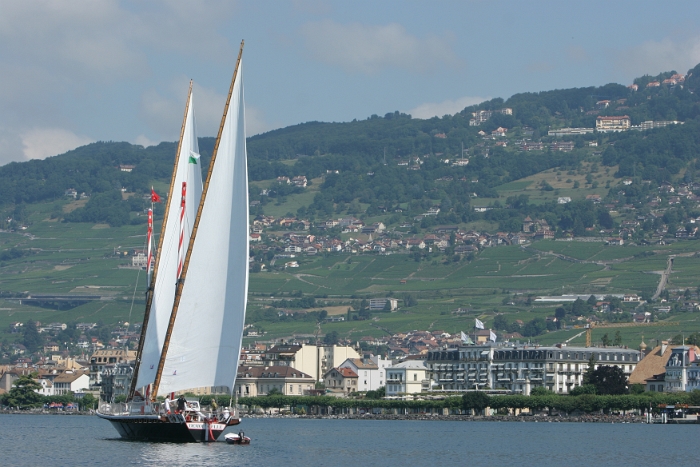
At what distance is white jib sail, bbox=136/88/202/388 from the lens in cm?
6244

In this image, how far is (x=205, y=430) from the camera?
63.2 metres

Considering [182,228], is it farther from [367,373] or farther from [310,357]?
[310,357]

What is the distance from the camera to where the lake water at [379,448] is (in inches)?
2402

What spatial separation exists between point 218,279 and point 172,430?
7.49 meters

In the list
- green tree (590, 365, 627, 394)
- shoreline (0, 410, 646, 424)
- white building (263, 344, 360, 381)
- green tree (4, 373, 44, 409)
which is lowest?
shoreline (0, 410, 646, 424)

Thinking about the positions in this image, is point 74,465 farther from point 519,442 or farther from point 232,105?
point 519,442

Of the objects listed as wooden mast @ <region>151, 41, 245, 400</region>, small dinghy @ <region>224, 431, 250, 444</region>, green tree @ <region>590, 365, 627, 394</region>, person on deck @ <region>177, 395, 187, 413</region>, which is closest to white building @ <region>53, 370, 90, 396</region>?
green tree @ <region>590, 365, 627, 394</region>

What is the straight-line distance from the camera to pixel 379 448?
77.1 m

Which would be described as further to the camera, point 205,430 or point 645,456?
point 645,456

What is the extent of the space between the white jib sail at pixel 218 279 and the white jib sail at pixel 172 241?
2408 mm

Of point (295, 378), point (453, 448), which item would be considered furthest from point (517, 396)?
point (453, 448)

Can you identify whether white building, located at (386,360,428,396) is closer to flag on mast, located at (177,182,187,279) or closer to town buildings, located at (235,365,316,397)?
town buildings, located at (235,365,316,397)

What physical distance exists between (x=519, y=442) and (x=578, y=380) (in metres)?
71.0

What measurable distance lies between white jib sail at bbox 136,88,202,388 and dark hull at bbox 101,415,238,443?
1.87 metres
